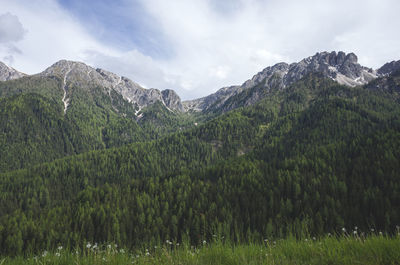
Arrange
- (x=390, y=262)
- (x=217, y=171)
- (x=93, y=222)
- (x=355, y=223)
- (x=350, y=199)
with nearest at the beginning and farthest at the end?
(x=390, y=262) → (x=355, y=223) → (x=350, y=199) → (x=93, y=222) → (x=217, y=171)

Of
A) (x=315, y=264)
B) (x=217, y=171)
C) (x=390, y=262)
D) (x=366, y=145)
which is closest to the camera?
(x=390, y=262)

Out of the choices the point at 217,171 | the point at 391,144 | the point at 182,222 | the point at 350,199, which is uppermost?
the point at 391,144

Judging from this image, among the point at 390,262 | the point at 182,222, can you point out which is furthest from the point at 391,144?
the point at 390,262

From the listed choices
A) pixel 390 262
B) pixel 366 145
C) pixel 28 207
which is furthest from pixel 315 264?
pixel 28 207

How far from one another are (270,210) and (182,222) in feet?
135

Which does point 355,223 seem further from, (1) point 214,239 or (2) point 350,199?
(1) point 214,239

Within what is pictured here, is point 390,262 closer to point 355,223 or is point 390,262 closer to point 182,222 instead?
point 355,223

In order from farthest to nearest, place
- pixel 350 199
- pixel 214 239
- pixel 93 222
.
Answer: pixel 93 222
pixel 350 199
pixel 214 239

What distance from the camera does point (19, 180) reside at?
155500mm

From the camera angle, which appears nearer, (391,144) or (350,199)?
(350,199)

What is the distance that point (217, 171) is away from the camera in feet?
483

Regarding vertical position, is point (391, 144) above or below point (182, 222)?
above

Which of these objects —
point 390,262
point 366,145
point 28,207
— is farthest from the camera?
point 28,207

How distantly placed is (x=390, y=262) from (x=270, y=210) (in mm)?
101890
